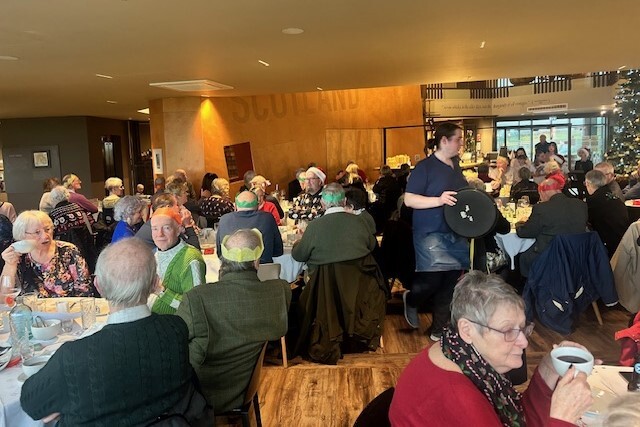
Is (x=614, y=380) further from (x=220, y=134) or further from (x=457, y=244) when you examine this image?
(x=220, y=134)

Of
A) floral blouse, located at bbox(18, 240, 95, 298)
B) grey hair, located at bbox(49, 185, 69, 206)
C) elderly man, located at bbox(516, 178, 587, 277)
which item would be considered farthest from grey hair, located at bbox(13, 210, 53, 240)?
elderly man, located at bbox(516, 178, 587, 277)

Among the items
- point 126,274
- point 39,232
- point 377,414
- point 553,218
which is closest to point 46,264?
point 39,232

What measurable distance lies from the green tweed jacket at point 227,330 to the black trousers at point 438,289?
1.84 metres

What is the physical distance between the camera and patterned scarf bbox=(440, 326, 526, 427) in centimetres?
156

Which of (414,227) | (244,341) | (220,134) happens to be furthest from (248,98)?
(244,341)

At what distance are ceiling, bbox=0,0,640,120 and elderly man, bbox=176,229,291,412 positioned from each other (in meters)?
2.09

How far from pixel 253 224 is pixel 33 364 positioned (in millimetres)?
2380

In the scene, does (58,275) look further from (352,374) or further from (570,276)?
(570,276)

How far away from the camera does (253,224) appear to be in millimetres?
4391

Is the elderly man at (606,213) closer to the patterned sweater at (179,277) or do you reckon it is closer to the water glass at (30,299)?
the patterned sweater at (179,277)

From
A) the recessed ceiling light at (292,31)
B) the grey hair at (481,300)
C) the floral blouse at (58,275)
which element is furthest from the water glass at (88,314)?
the recessed ceiling light at (292,31)

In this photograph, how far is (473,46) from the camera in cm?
568

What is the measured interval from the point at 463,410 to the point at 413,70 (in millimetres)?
6512

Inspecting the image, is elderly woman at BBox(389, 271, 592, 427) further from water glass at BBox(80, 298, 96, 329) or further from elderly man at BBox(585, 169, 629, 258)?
elderly man at BBox(585, 169, 629, 258)
